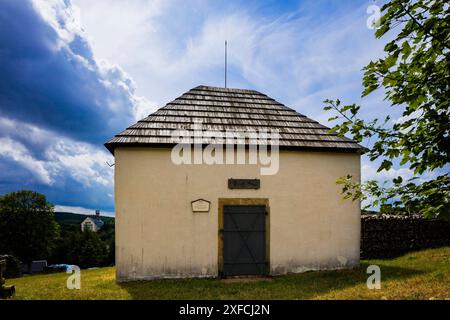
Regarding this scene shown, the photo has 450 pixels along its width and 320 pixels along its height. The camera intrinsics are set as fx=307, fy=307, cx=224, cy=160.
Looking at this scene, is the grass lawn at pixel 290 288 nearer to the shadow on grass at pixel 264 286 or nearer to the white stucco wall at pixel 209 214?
the shadow on grass at pixel 264 286

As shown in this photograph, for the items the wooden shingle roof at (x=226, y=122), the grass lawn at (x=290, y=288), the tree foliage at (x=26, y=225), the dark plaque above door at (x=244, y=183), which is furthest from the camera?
the tree foliage at (x=26, y=225)

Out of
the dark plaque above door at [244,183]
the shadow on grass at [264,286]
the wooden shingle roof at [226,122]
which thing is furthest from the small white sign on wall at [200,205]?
the shadow on grass at [264,286]

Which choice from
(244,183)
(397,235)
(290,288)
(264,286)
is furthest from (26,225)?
(397,235)

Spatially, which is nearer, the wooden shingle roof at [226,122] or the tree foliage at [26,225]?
the wooden shingle roof at [226,122]

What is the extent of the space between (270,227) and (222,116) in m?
3.97

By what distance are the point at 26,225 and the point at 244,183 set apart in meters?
29.7

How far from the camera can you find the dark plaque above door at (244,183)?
9255 millimetres

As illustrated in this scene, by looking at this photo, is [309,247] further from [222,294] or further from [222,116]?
[222,116]

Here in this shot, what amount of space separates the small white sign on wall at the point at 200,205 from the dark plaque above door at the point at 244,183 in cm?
87

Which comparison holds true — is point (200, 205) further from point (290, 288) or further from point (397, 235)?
point (397, 235)

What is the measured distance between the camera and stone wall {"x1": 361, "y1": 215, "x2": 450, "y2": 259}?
1284 centimetres
